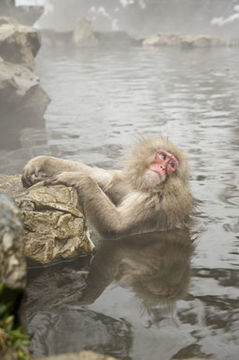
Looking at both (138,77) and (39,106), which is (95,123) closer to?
(39,106)

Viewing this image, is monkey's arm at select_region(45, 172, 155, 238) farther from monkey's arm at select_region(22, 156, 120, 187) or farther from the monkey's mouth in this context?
monkey's arm at select_region(22, 156, 120, 187)

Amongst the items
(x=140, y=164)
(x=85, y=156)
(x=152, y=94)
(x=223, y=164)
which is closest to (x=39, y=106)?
(x=152, y=94)

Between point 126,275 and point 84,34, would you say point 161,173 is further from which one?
point 84,34

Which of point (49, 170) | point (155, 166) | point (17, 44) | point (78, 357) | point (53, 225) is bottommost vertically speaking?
point (78, 357)

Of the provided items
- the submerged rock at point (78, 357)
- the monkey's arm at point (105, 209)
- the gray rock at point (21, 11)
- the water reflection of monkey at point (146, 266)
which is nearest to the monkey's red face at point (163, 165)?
the monkey's arm at point (105, 209)

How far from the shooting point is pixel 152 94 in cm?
1207

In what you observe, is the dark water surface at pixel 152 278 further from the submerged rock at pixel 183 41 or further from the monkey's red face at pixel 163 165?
the submerged rock at pixel 183 41

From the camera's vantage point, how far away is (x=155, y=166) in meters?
3.98

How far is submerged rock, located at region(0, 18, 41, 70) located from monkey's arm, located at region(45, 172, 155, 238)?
765cm

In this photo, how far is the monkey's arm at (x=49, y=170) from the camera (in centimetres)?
431

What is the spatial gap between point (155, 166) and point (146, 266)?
764 millimetres

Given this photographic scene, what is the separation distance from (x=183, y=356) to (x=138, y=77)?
13579mm

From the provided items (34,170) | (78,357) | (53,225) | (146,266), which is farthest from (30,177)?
(78,357)

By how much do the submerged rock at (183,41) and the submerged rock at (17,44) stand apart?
18.5 m
